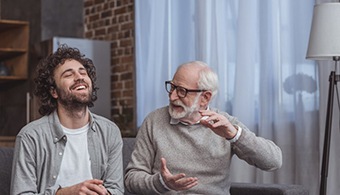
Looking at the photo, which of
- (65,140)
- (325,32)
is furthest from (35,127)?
(325,32)

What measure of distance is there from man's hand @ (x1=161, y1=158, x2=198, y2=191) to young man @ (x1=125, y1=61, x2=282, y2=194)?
23cm

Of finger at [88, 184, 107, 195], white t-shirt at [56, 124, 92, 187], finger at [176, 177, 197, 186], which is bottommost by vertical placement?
finger at [88, 184, 107, 195]

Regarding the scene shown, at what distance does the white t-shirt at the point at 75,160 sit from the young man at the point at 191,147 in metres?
0.29

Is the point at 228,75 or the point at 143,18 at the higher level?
the point at 143,18

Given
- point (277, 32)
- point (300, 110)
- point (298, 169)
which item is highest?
point (277, 32)

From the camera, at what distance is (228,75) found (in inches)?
235

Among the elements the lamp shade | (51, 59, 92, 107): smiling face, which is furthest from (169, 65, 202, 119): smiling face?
the lamp shade

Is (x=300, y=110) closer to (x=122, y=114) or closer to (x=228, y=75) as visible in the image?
(x=228, y=75)

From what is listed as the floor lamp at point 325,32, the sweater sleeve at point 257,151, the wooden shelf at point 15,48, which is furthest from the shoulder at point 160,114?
the wooden shelf at point 15,48

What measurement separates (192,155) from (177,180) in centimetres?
40

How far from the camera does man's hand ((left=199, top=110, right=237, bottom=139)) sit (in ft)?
10.6

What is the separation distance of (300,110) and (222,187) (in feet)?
6.31

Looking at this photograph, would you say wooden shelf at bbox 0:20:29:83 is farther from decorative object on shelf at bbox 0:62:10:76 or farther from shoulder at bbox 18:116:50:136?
shoulder at bbox 18:116:50:136

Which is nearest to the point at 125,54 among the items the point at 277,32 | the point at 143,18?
the point at 143,18
